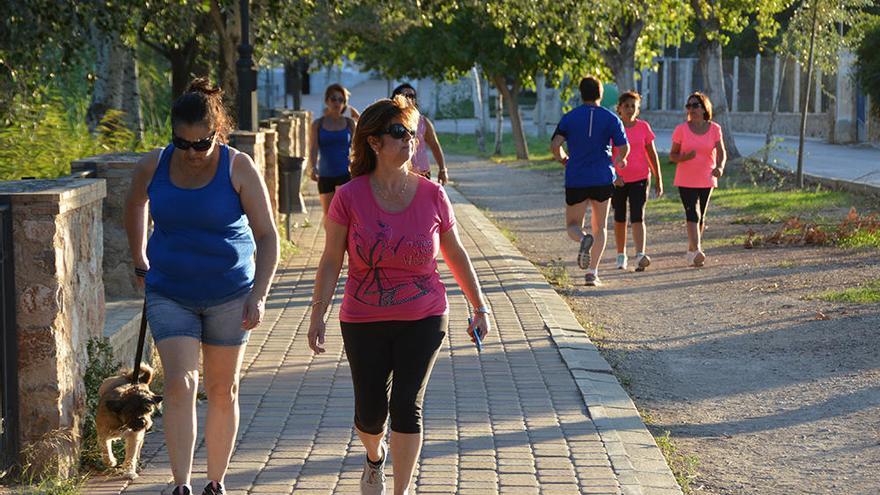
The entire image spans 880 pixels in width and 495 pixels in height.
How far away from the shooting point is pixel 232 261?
546cm

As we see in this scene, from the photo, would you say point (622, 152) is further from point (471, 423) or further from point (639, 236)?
point (471, 423)

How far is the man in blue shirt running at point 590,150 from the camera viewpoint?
12.3 m

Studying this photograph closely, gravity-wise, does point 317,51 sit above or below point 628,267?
above

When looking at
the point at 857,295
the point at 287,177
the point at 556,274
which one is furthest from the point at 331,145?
the point at 857,295

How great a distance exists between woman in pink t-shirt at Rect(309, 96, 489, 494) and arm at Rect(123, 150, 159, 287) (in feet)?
2.48

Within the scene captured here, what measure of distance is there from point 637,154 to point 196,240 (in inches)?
333

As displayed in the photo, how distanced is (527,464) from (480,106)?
40087 millimetres

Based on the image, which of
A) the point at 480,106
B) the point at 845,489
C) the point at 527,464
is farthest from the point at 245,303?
the point at 480,106

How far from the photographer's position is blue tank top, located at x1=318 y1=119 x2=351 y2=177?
13.6m

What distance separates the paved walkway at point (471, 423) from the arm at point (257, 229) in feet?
3.00

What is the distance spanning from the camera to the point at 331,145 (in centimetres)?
1360

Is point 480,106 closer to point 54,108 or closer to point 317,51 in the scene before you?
point 317,51

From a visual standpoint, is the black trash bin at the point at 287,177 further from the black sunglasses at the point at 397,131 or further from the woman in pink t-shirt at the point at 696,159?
the black sunglasses at the point at 397,131

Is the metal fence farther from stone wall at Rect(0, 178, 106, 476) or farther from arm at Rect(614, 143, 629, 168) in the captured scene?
stone wall at Rect(0, 178, 106, 476)
